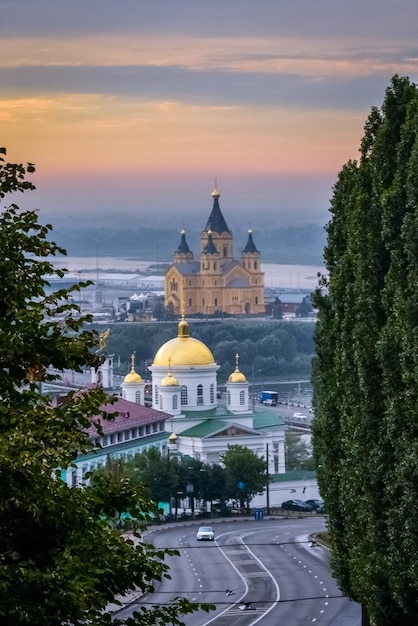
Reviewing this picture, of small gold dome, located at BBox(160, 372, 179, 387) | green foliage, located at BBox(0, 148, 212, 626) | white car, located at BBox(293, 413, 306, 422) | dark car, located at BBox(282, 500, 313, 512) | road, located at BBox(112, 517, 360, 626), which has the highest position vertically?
small gold dome, located at BBox(160, 372, 179, 387)

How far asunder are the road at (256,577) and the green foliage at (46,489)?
87.2 ft

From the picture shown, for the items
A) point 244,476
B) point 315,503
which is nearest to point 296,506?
point 315,503

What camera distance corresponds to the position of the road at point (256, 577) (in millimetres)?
49531

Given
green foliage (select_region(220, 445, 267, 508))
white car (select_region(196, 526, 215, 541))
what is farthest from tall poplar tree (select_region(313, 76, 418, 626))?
green foliage (select_region(220, 445, 267, 508))

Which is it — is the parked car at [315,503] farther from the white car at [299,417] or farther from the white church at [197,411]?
the white car at [299,417]

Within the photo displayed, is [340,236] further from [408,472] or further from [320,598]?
[320,598]

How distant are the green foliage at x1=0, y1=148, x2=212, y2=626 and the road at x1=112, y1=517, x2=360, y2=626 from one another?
87.2 feet

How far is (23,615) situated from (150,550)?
198 cm

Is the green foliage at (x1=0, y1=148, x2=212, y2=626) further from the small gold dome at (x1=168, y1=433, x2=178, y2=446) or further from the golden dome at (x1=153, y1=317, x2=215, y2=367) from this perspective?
the golden dome at (x1=153, y1=317, x2=215, y2=367)

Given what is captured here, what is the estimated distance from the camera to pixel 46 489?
14633 mm

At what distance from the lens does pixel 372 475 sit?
2983 cm

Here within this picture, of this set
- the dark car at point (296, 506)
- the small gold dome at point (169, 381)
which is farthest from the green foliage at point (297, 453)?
the dark car at point (296, 506)

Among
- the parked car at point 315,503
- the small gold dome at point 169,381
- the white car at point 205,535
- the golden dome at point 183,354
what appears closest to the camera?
the white car at point 205,535

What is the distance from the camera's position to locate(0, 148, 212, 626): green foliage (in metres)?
14.3
